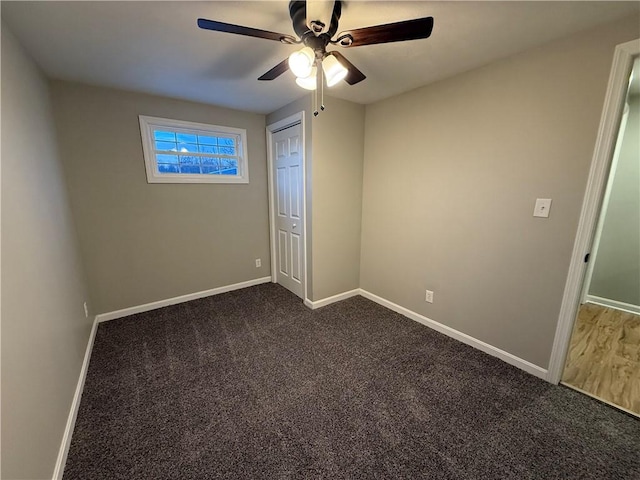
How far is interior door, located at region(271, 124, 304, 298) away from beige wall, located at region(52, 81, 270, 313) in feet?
0.80

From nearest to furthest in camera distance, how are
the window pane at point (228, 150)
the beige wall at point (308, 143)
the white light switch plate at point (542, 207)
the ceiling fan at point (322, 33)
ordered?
the ceiling fan at point (322, 33) → the white light switch plate at point (542, 207) → the beige wall at point (308, 143) → the window pane at point (228, 150)

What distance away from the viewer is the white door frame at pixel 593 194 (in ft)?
4.65

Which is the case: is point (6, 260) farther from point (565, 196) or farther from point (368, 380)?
point (565, 196)

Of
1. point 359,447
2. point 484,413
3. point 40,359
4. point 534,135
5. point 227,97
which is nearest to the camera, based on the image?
point 40,359

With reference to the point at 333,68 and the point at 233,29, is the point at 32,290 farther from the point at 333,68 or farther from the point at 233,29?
the point at 333,68

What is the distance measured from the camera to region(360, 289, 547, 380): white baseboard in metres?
1.93

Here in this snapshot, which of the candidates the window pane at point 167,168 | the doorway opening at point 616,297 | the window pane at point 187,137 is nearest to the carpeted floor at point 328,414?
the doorway opening at point 616,297

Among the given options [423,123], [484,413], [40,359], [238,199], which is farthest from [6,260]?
[423,123]

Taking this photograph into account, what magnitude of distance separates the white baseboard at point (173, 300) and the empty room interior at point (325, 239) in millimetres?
37

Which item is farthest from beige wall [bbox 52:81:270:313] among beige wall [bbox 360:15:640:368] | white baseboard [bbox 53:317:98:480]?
beige wall [bbox 360:15:640:368]

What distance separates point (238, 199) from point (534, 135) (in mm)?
2927

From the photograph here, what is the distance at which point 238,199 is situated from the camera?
3.30 meters

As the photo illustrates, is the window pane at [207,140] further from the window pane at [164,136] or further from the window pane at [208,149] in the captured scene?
the window pane at [164,136]

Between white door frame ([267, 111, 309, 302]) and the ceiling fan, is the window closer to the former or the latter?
white door frame ([267, 111, 309, 302])
